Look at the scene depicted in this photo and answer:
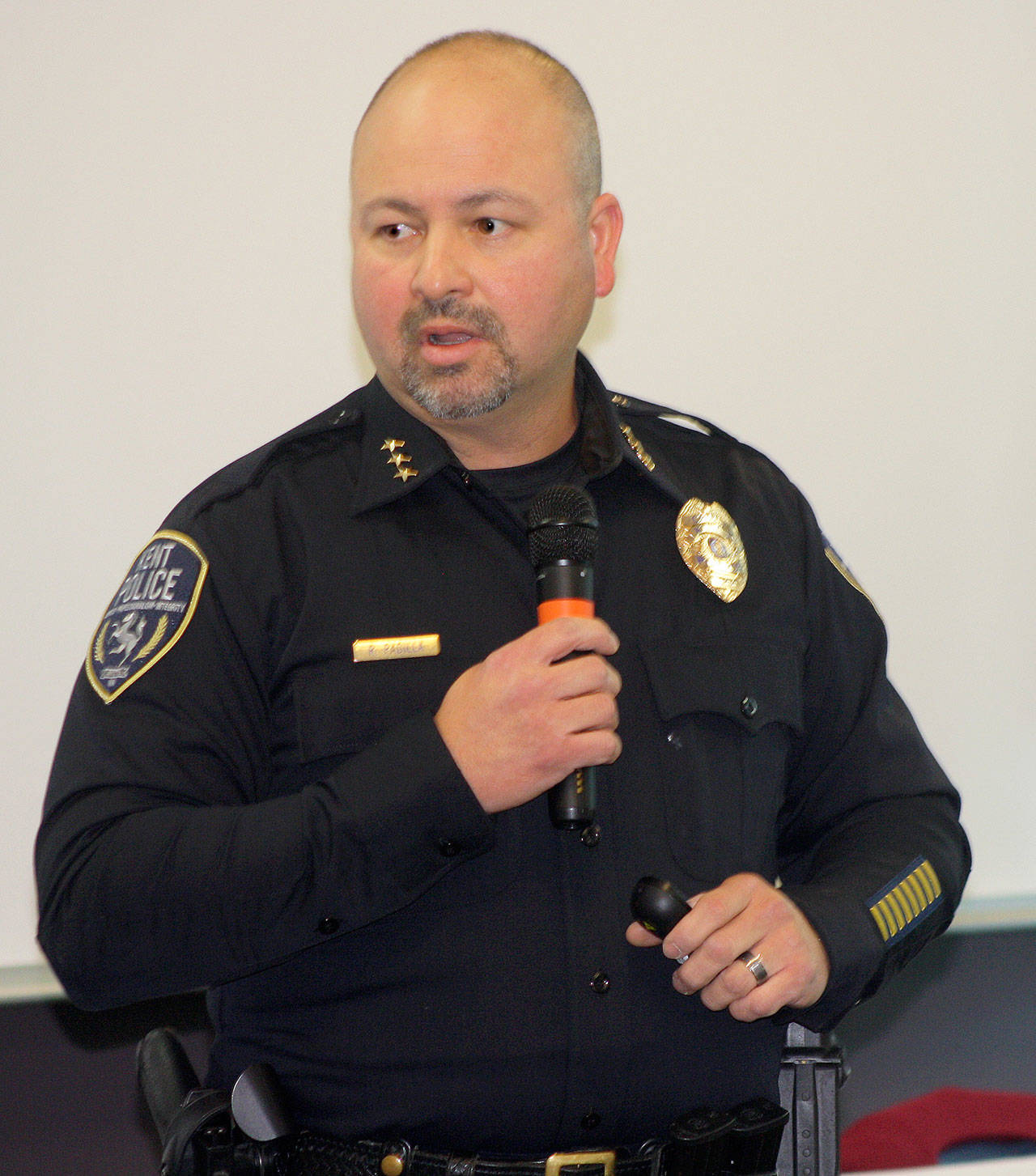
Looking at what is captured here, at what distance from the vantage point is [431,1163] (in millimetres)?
1372

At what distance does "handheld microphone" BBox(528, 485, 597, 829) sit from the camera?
129 centimetres

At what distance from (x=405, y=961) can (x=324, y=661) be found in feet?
1.07

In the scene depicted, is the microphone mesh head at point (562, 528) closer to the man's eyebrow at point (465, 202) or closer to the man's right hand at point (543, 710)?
the man's right hand at point (543, 710)

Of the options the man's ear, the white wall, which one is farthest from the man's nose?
the white wall

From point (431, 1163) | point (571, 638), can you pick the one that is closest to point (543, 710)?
point (571, 638)

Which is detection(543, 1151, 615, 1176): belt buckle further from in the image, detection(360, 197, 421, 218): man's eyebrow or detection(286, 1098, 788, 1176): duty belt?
detection(360, 197, 421, 218): man's eyebrow

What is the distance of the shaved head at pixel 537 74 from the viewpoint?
5.39 ft

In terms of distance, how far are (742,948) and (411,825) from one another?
1.18 feet

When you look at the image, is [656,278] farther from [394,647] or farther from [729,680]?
[394,647]

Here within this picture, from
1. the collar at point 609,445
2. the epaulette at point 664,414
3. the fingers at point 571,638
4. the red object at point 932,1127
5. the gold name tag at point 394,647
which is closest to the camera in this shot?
the fingers at point 571,638

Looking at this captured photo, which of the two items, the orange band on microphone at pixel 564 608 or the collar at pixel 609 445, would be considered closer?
the orange band on microphone at pixel 564 608

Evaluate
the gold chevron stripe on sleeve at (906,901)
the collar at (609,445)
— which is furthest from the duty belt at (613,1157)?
the collar at (609,445)

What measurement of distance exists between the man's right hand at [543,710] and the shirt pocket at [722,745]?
26 cm

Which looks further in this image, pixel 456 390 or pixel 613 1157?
pixel 456 390
